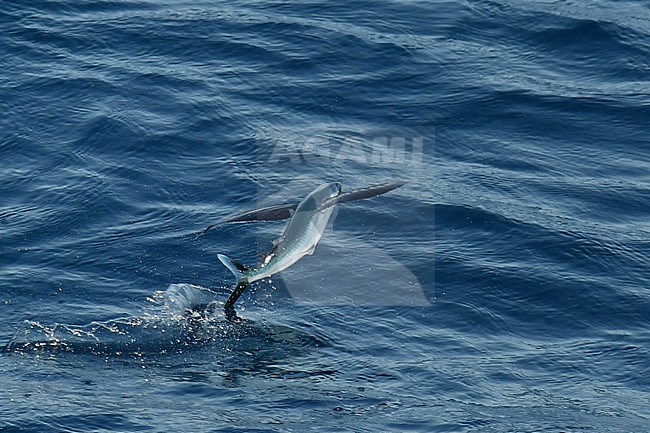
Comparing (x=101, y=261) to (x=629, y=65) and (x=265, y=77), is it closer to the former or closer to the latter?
(x=265, y=77)

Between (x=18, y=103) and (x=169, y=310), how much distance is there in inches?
327

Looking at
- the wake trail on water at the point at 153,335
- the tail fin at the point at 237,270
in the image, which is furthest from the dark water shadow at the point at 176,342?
the tail fin at the point at 237,270

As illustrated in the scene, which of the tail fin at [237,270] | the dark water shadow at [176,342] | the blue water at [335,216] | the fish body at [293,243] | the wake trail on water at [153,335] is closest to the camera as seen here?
the tail fin at [237,270]

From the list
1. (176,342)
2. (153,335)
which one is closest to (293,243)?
(176,342)

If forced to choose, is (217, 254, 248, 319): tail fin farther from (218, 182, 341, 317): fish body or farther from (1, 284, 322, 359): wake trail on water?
(1, 284, 322, 359): wake trail on water

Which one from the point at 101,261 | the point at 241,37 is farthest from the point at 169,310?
the point at 241,37

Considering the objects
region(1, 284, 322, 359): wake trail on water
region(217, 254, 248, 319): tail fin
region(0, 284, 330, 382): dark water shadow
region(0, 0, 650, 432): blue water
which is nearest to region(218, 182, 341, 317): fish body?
region(217, 254, 248, 319): tail fin

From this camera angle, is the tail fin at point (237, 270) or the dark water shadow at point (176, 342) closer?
the tail fin at point (237, 270)

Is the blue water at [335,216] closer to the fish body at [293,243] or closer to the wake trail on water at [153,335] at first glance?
the wake trail on water at [153,335]

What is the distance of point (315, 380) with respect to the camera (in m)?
16.6

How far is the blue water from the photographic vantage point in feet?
53.6

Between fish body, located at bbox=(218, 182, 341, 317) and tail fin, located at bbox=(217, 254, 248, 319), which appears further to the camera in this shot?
fish body, located at bbox=(218, 182, 341, 317)

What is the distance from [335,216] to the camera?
70.6ft

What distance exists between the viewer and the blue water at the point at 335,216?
1633 centimetres
